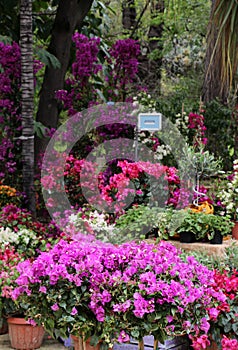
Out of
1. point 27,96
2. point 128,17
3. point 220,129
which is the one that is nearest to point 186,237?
point 27,96

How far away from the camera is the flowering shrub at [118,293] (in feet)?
11.2

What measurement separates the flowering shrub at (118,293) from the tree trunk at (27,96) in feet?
8.05

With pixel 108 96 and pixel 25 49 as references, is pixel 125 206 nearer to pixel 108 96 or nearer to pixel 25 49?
pixel 25 49

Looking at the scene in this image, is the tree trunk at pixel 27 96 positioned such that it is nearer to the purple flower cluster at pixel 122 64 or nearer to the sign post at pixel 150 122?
the sign post at pixel 150 122

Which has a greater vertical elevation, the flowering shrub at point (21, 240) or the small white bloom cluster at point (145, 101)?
the small white bloom cluster at point (145, 101)

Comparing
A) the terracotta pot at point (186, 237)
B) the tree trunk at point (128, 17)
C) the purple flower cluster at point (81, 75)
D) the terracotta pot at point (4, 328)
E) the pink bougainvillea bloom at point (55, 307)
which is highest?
the tree trunk at point (128, 17)

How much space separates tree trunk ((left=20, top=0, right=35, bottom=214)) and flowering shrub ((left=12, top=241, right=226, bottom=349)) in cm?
245

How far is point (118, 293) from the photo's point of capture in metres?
3.50

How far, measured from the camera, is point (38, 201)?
680 centimetres

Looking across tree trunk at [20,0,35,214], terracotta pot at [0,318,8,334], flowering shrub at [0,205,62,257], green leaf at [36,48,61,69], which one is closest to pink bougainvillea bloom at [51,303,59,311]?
flowering shrub at [0,205,62,257]

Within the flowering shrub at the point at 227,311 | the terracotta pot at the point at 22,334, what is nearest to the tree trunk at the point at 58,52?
the terracotta pot at the point at 22,334

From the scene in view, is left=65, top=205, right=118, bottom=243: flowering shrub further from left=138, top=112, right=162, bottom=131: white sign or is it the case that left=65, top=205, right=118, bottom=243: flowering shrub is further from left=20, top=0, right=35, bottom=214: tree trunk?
left=20, top=0, right=35, bottom=214: tree trunk

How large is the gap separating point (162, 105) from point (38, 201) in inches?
113

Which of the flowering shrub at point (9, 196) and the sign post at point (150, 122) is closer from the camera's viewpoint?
the sign post at point (150, 122)
